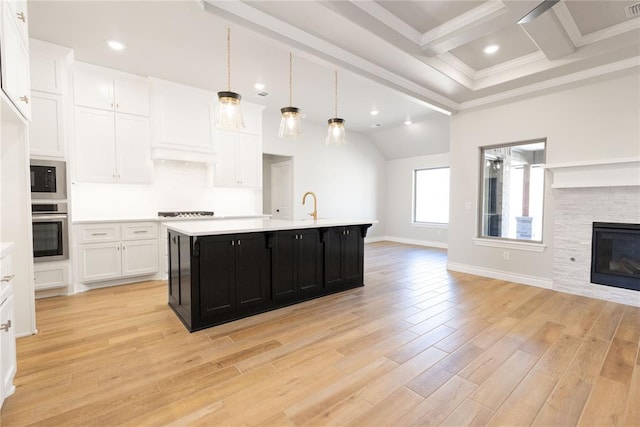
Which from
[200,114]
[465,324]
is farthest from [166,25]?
[465,324]

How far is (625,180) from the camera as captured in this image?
134 inches

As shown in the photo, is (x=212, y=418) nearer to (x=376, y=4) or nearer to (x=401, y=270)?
(x=376, y=4)

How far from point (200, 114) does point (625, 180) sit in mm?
5694

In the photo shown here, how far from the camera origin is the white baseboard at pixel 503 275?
13.5 ft

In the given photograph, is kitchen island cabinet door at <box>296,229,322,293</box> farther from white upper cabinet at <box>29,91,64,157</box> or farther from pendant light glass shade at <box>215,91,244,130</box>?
white upper cabinet at <box>29,91,64,157</box>

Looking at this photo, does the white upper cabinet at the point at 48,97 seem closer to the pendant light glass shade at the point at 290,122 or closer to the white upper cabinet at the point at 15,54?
the white upper cabinet at the point at 15,54

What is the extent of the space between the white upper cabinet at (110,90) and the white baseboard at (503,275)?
5477 millimetres

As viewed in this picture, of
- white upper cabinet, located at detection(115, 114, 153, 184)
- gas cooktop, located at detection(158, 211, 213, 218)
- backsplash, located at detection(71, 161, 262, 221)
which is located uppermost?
white upper cabinet, located at detection(115, 114, 153, 184)

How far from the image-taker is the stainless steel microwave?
3.40 m

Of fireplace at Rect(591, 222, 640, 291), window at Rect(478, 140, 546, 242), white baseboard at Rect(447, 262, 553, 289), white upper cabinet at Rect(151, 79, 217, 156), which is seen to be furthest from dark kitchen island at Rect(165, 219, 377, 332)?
fireplace at Rect(591, 222, 640, 291)

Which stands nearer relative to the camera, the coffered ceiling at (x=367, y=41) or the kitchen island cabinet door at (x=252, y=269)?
the coffered ceiling at (x=367, y=41)

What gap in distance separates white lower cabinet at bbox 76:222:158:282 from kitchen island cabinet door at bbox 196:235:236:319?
2068 mm

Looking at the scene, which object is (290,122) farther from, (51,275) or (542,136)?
(542,136)

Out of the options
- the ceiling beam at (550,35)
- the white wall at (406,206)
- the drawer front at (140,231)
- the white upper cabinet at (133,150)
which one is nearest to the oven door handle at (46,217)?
the drawer front at (140,231)
